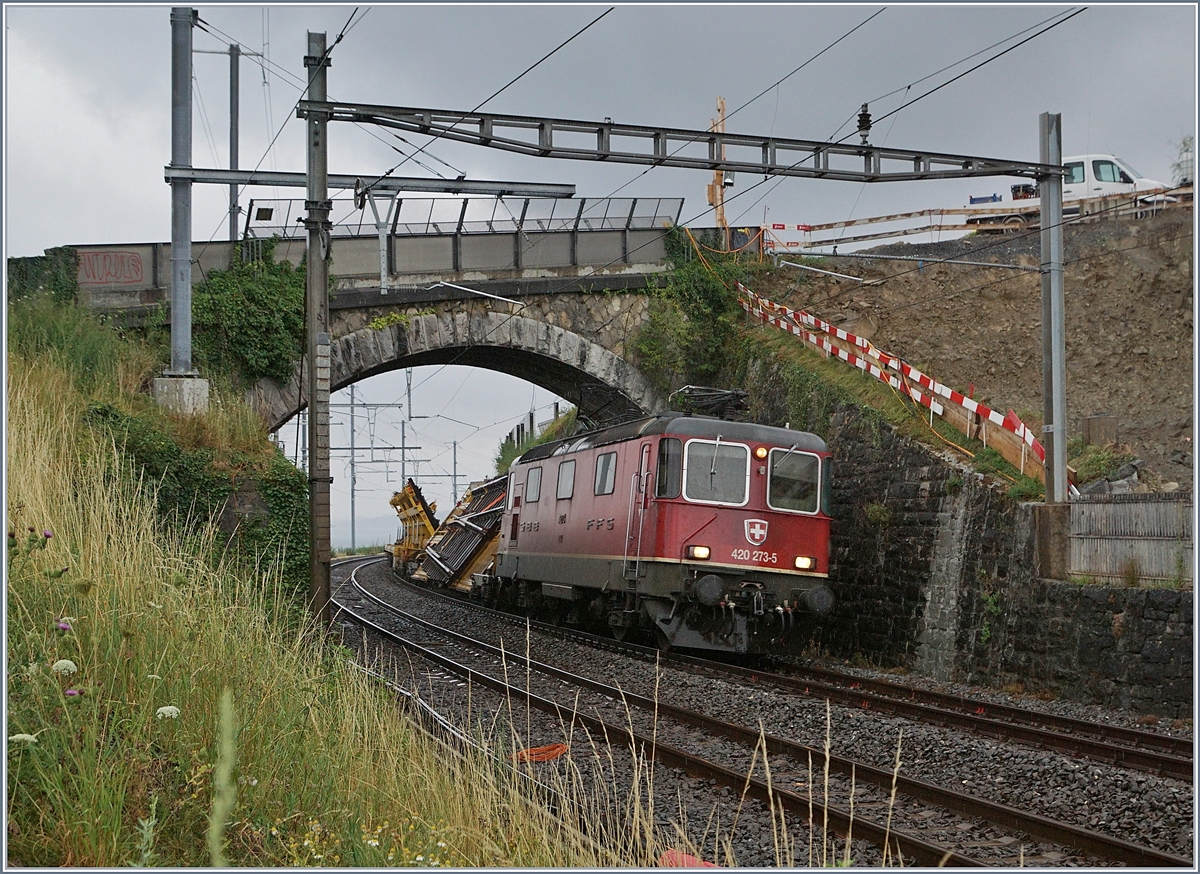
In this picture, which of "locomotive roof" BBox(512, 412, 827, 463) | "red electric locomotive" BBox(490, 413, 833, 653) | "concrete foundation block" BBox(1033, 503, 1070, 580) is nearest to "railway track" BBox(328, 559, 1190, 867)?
"red electric locomotive" BBox(490, 413, 833, 653)

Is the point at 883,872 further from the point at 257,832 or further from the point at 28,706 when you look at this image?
the point at 28,706

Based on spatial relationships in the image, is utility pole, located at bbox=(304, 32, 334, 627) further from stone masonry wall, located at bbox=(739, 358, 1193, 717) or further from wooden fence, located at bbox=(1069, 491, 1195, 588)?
wooden fence, located at bbox=(1069, 491, 1195, 588)

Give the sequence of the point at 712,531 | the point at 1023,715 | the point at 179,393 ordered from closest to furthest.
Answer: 1. the point at 1023,715
2. the point at 712,531
3. the point at 179,393

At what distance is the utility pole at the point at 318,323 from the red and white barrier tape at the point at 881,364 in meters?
8.54

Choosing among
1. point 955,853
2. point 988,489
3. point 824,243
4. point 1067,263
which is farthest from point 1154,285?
point 955,853

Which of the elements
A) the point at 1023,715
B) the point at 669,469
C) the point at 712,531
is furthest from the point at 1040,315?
the point at 1023,715

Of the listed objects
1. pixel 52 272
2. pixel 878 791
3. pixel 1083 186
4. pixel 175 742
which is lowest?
pixel 878 791

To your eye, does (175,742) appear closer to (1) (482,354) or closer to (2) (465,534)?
(1) (482,354)

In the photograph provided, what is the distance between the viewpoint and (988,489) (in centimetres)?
1364

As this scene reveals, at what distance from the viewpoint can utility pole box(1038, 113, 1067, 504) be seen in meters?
12.5

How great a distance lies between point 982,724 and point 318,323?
336 inches

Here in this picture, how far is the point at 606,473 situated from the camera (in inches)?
611

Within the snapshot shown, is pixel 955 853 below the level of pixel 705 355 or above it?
below

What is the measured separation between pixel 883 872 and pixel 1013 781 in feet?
12.3
